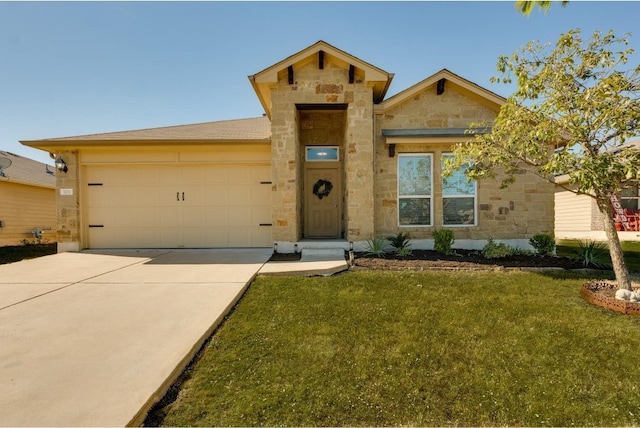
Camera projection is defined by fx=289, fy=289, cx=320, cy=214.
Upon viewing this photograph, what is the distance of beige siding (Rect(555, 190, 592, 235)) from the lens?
47.2ft

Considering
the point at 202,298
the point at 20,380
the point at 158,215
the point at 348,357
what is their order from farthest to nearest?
the point at 158,215
the point at 202,298
the point at 348,357
the point at 20,380

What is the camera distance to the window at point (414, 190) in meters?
7.49

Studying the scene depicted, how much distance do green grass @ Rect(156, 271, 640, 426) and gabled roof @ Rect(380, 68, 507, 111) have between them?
16.5 ft

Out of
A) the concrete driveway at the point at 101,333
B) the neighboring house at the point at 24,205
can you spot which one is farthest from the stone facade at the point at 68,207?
the neighboring house at the point at 24,205

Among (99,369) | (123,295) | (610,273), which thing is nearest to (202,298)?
(123,295)

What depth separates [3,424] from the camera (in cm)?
185

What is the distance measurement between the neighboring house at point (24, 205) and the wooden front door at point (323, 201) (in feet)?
35.7

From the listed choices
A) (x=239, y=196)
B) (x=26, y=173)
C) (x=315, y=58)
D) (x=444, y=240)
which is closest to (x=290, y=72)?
(x=315, y=58)

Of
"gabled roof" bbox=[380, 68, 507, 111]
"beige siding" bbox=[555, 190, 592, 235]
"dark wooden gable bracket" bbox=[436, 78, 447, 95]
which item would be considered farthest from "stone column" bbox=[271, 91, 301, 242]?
"beige siding" bbox=[555, 190, 592, 235]

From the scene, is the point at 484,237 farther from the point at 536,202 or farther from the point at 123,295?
the point at 123,295

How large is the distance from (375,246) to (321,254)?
1.30m

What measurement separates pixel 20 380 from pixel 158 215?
6.41 meters

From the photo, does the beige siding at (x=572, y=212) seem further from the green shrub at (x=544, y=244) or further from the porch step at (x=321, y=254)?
the porch step at (x=321, y=254)

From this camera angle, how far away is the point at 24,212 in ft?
37.0
